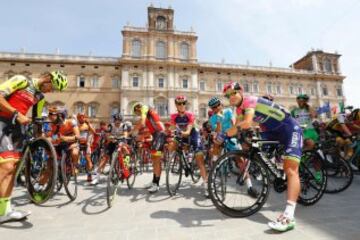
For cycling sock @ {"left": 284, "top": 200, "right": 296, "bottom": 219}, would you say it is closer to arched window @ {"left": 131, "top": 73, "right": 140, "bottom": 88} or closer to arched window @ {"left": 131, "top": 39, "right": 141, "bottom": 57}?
arched window @ {"left": 131, "top": 73, "right": 140, "bottom": 88}

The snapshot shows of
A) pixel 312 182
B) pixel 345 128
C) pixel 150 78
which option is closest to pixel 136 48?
pixel 150 78

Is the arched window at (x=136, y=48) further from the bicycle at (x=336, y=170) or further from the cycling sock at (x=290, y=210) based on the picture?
Result: the cycling sock at (x=290, y=210)

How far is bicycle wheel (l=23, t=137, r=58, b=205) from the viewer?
314 centimetres

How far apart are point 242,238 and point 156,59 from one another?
34.7 m

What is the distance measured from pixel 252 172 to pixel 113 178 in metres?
2.36

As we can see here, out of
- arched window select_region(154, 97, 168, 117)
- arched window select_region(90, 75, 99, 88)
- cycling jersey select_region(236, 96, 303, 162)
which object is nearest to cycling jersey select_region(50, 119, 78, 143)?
cycling jersey select_region(236, 96, 303, 162)

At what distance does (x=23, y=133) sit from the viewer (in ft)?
10.3

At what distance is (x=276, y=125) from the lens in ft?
9.91

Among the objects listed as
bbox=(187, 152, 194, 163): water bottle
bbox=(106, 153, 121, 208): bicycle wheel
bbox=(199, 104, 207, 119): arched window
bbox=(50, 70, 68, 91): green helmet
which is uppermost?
bbox=(199, 104, 207, 119): arched window

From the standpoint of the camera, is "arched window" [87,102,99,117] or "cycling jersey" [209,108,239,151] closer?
"cycling jersey" [209,108,239,151]

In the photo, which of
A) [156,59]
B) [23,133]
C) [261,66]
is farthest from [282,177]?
[261,66]

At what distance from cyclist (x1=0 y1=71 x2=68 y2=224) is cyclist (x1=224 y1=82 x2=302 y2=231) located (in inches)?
107

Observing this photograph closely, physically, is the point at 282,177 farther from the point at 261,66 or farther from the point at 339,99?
the point at 339,99

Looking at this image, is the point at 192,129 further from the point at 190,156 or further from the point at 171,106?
the point at 171,106
